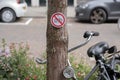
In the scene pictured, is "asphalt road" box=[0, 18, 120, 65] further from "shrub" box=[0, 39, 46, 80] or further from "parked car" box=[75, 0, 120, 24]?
"shrub" box=[0, 39, 46, 80]

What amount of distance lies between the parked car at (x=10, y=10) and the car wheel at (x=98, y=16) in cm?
307

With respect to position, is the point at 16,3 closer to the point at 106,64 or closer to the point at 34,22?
the point at 34,22

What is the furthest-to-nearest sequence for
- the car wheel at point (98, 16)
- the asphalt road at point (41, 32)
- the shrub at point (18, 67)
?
1. the car wheel at point (98, 16)
2. the asphalt road at point (41, 32)
3. the shrub at point (18, 67)

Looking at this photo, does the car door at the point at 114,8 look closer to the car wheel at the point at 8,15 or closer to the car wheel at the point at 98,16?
the car wheel at the point at 98,16

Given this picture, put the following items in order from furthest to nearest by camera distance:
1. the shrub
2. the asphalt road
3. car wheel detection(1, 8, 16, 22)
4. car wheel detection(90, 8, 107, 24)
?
car wheel detection(1, 8, 16, 22) < car wheel detection(90, 8, 107, 24) < the asphalt road < the shrub

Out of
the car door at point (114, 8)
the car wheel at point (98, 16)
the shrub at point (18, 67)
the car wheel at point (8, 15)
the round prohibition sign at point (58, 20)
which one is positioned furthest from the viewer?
the car wheel at point (8, 15)

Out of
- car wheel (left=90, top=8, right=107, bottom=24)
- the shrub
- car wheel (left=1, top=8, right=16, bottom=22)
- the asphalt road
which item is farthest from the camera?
car wheel (left=1, top=8, right=16, bottom=22)

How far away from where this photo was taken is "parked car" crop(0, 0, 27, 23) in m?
14.5

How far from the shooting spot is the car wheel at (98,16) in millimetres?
14022

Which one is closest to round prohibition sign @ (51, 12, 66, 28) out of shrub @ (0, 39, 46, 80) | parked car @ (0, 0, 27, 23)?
shrub @ (0, 39, 46, 80)

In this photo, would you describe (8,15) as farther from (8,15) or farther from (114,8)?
(114,8)

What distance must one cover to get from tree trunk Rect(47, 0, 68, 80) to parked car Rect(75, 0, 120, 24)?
10.4 metres

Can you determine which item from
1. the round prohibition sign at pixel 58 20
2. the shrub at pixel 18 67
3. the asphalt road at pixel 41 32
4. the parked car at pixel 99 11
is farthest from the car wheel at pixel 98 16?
the round prohibition sign at pixel 58 20

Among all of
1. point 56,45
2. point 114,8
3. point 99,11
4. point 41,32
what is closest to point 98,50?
point 56,45
